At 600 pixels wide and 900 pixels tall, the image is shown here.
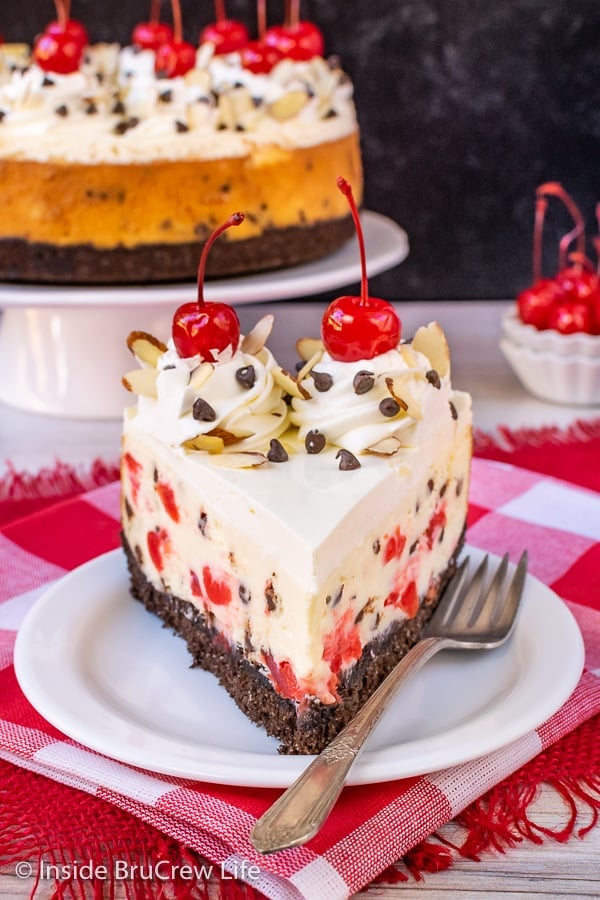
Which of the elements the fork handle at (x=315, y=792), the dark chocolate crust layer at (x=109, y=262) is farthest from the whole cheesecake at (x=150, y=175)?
the fork handle at (x=315, y=792)

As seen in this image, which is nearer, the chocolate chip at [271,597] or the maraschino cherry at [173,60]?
the chocolate chip at [271,597]

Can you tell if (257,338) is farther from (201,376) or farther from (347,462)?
(347,462)

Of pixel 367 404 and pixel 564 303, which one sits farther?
pixel 564 303

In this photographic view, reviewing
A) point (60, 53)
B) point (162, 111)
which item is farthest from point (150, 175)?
point (60, 53)

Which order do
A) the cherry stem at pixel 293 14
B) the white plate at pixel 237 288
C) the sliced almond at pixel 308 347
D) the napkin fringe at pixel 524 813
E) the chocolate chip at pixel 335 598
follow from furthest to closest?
the cherry stem at pixel 293 14 → the white plate at pixel 237 288 → the sliced almond at pixel 308 347 → the chocolate chip at pixel 335 598 → the napkin fringe at pixel 524 813

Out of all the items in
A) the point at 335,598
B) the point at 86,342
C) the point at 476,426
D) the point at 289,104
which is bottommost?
the point at 476,426

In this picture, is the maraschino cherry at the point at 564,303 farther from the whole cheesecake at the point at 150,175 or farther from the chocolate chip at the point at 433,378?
the chocolate chip at the point at 433,378

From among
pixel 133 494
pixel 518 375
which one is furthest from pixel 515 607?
pixel 518 375

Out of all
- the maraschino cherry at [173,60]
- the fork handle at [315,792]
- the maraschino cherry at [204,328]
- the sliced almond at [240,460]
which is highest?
the maraschino cherry at [173,60]
